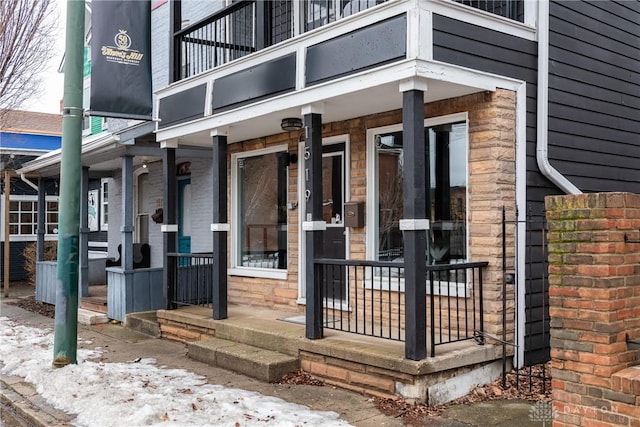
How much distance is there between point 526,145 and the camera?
6309mm

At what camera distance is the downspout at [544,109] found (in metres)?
6.32

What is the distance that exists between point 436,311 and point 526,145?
6.47 feet

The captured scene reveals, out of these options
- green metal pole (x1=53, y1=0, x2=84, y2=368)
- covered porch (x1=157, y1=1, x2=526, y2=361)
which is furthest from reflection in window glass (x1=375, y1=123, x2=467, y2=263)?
green metal pole (x1=53, y1=0, x2=84, y2=368)

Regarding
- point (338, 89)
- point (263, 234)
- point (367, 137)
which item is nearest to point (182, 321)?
point (263, 234)

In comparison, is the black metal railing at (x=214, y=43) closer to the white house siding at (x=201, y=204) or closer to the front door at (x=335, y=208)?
the white house siding at (x=201, y=204)

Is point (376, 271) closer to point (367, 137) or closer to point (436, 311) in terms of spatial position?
point (436, 311)

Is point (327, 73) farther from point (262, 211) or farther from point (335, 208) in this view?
point (262, 211)

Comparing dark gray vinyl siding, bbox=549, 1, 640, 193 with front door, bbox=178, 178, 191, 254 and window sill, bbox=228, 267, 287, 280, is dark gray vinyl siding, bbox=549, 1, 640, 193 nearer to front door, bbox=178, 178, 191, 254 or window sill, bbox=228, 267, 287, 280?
window sill, bbox=228, 267, 287, 280

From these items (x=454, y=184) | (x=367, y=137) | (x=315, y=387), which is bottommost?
(x=315, y=387)

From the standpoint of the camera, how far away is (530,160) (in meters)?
6.35

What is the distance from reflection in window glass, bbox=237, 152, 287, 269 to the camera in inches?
360

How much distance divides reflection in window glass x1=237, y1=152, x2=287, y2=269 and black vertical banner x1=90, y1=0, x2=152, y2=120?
82.9 inches

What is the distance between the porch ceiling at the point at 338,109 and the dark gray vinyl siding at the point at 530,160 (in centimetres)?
37

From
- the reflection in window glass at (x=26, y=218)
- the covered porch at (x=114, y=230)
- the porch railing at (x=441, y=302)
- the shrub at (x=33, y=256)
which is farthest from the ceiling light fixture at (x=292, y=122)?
the reflection in window glass at (x=26, y=218)
